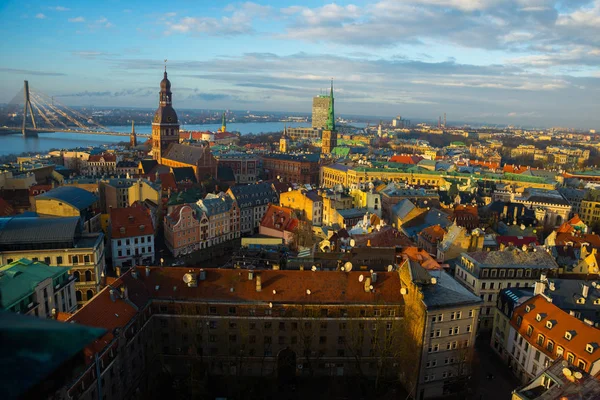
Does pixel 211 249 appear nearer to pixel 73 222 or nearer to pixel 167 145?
pixel 73 222

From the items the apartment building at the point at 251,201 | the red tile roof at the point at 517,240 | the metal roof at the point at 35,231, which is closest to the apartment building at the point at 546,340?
the red tile roof at the point at 517,240

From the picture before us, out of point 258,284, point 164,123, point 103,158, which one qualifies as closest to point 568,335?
point 258,284

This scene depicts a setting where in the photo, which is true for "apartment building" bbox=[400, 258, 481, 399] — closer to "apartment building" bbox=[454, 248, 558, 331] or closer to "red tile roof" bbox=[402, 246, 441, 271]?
"red tile roof" bbox=[402, 246, 441, 271]

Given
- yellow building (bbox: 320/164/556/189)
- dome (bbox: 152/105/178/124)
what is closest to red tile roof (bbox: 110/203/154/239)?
yellow building (bbox: 320/164/556/189)

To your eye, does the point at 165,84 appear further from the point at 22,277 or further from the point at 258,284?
the point at 258,284

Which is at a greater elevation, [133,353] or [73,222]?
[73,222]

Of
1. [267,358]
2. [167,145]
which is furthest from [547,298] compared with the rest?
[167,145]
